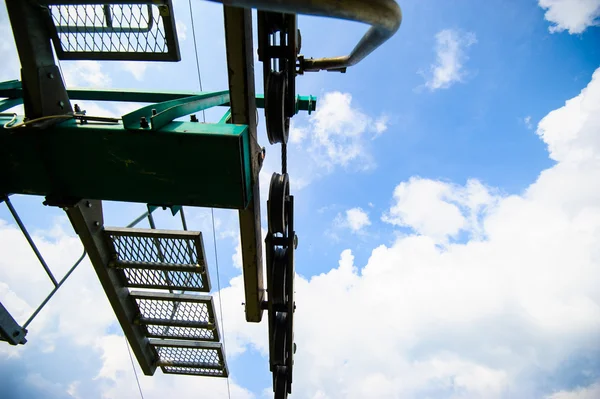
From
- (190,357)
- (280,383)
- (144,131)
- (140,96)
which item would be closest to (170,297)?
(190,357)

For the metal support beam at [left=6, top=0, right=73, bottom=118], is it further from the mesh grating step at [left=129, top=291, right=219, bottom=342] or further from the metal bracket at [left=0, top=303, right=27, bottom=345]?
the mesh grating step at [left=129, top=291, right=219, bottom=342]

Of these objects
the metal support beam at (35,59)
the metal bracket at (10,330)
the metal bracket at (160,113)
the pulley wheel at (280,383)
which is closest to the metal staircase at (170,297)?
the pulley wheel at (280,383)

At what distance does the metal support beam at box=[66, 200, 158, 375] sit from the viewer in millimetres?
3496

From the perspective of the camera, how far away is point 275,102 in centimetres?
332

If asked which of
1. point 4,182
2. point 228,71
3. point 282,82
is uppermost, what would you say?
point 282,82

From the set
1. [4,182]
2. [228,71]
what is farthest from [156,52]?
[4,182]

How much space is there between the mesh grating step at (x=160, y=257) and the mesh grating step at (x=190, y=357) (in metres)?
1.24

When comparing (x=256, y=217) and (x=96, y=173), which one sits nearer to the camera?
(x=96, y=173)

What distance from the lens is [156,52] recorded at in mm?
2625

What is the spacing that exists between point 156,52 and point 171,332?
12.4 ft

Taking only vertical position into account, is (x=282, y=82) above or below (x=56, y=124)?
above

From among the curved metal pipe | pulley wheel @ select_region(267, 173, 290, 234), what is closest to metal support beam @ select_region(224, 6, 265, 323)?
pulley wheel @ select_region(267, 173, 290, 234)

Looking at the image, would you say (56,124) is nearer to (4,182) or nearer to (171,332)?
(4,182)

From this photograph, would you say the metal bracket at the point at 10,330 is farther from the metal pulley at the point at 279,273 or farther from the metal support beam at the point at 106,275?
the metal pulley at the point at 279,273
